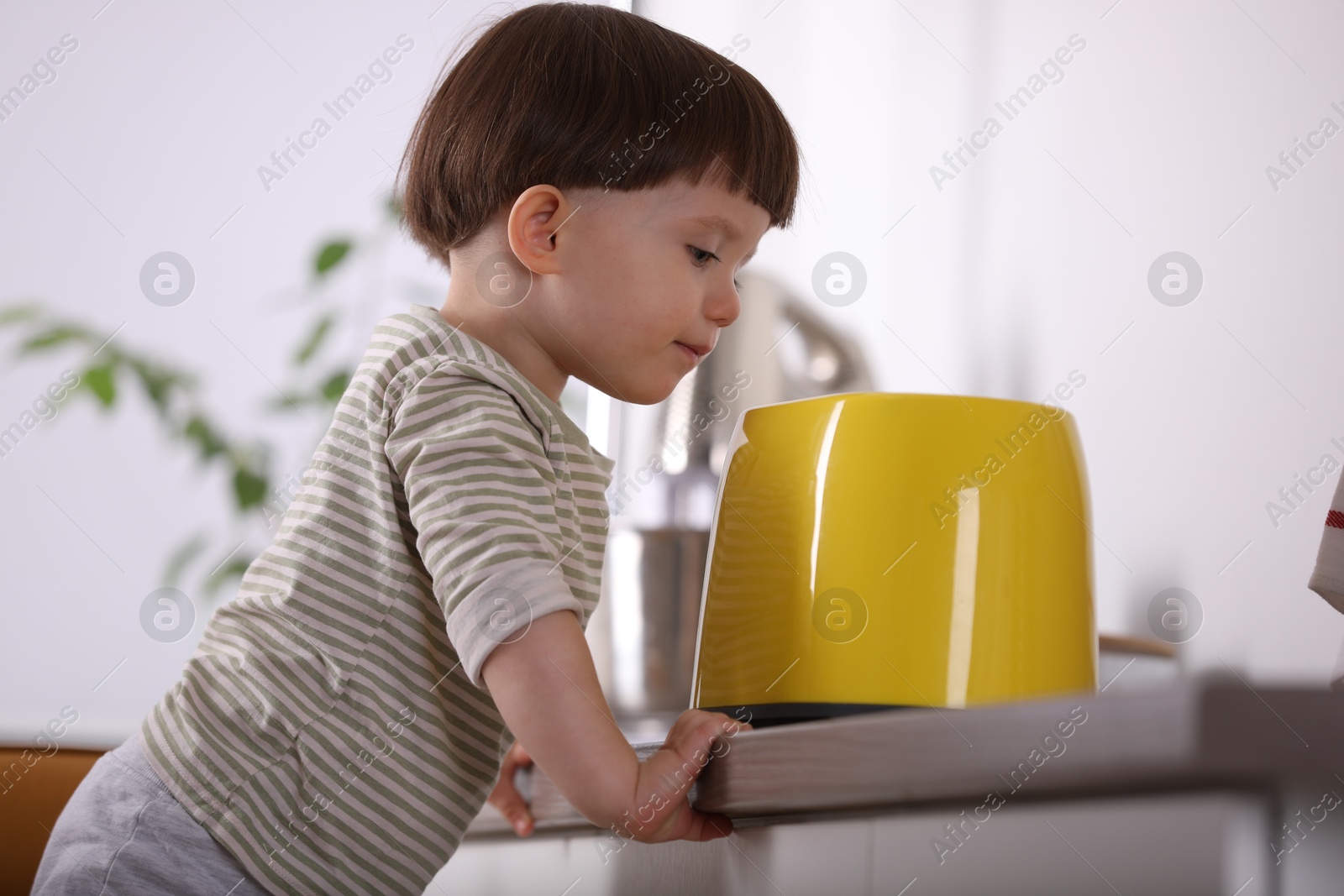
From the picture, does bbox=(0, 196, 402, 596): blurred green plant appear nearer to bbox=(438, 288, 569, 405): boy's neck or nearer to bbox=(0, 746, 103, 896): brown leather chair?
bbox=(0, 746, 103, 896): brown leather chair

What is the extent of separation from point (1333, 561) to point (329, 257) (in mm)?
1462

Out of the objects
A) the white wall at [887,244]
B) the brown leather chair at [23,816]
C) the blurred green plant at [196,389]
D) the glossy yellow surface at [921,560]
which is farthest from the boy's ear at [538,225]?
the blurred green plant at [196,389]

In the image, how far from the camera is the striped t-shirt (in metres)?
0.63

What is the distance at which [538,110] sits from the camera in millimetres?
772

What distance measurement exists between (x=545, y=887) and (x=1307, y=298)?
30.6 inches

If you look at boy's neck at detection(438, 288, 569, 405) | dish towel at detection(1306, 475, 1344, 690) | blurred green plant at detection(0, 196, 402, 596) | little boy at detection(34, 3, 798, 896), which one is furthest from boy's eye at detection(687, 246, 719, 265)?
blurred green plant at detection(0, 196, 402, 596)

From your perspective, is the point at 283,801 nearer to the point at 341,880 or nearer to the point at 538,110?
the point at 341,880

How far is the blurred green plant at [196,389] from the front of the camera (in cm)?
162

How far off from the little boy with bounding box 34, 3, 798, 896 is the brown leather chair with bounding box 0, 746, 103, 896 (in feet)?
1.56

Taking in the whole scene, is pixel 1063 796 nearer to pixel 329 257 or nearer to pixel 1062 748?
pixel 1062 748

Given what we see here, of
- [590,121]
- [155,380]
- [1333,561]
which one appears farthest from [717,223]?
[155,380]

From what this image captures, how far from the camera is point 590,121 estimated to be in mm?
760

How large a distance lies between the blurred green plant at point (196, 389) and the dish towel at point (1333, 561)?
137 cm

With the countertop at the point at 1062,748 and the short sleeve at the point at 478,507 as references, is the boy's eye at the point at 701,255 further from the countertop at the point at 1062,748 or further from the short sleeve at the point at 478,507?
the countertop at the point at 1062,748
